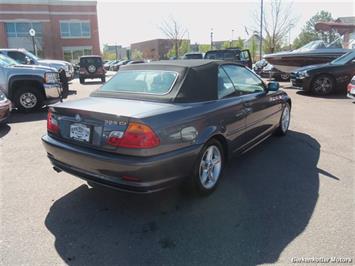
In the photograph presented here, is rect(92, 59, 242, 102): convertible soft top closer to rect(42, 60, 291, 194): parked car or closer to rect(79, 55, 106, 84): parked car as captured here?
rect(42, 60, 291, 194): parked car

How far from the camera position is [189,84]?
3.54m

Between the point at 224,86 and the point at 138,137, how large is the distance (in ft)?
5.46

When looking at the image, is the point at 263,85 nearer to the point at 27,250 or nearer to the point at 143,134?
the point at 143,134

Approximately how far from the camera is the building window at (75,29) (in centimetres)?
4322

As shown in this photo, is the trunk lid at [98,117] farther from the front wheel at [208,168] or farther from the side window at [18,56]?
the side window at [18,56]

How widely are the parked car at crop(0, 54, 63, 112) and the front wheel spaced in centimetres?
665

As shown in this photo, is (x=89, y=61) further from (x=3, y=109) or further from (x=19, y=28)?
(x=19, y=28)

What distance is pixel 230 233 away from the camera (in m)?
2.93

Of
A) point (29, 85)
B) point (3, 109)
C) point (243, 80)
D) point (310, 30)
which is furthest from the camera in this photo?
point (310, 30)

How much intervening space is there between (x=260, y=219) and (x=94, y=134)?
1855mm

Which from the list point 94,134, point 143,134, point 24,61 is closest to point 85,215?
point 94,134

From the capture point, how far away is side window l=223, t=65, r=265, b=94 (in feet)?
14.2

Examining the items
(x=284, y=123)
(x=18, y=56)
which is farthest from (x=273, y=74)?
(x=18, y=56)

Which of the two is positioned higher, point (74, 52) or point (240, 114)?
point (74, 52)
